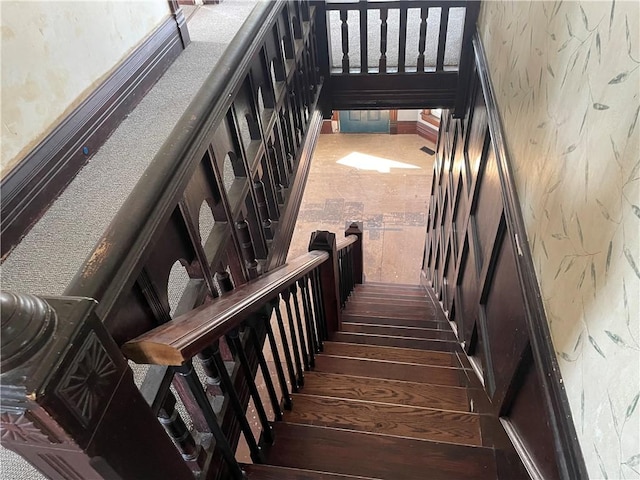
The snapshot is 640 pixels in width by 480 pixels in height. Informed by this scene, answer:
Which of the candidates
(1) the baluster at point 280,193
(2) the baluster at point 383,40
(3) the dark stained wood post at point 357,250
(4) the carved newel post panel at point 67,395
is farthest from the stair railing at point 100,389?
(3) the dark stained wood post at point 357,250

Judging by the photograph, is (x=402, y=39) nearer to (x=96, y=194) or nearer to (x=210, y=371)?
(x=96, y=194)

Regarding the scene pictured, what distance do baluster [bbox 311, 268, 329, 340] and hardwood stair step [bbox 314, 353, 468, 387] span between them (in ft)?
0.79

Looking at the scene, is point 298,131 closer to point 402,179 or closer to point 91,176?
point 91,176

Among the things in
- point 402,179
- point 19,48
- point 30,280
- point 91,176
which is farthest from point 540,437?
point 402,179

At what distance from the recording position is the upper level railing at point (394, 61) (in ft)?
10.1

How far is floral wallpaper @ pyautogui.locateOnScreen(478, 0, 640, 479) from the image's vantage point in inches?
30.0

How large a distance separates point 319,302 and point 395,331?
953 millimetres

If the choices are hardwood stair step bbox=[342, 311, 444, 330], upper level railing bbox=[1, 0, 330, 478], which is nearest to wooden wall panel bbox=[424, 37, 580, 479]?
hardwood stair step bbox=[342, 311, 444, 330]

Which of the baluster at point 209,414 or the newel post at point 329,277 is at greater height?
the baluster at point 209,414

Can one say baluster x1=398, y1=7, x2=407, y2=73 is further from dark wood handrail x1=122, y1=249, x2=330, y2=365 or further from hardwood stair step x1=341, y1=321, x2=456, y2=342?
dark wood handrail x1=122, y1=249, x2=330, y2=365

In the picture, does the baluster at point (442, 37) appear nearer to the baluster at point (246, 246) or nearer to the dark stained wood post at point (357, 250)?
the dark stained wood post at point (357, 250)

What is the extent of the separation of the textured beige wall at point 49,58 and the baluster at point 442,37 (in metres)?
2.01

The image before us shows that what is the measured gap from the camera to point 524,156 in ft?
4.81

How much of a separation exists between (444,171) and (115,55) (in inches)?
109
